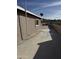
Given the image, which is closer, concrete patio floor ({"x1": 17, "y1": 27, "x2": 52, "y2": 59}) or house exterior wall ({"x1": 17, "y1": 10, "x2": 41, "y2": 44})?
concrete patio floor ({"x1": 17, "y1": 27, "x2": 52, "y2": 59})

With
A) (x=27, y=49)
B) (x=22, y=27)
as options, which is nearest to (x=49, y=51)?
(x=27, y=49)

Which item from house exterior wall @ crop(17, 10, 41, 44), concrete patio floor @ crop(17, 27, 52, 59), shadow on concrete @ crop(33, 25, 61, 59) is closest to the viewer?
shadow on concrete @ crop(33, 25, 61, 59)

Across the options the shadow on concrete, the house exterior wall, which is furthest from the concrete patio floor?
the house exterior wall

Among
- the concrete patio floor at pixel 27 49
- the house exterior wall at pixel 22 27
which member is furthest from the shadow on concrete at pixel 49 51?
the house exterior wall at pixel 22 27

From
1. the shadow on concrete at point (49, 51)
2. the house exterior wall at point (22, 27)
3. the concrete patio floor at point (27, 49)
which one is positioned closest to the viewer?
the shadow on concrete at point (49, 51)

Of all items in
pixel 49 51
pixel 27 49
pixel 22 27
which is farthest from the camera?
pixel 22 27

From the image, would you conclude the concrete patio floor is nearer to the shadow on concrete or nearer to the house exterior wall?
the shadow on concrete

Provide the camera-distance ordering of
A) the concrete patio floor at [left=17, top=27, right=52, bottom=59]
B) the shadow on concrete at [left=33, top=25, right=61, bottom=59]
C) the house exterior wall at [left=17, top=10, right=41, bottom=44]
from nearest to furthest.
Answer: the shadow on concrete at [left=33, top=25, right=61, bottom=59]
the concrete patio floor at [left=17, top=27, right=52, bottom=59]
the house exterior wall at [left=17, top=10, right=41, bottom=44]

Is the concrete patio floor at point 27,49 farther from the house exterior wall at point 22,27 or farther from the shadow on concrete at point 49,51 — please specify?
the house exterior wall at point 22,27

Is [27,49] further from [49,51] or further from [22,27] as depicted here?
[22,27]
